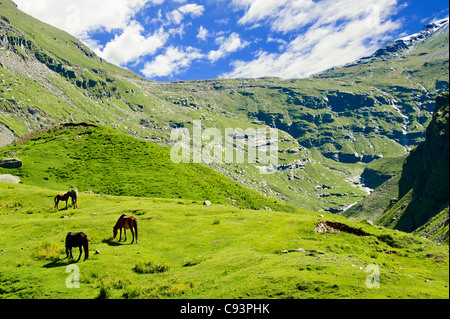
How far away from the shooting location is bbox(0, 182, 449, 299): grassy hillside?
1750 cm

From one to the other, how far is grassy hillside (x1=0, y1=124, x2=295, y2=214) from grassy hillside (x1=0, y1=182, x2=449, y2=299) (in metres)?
24.9

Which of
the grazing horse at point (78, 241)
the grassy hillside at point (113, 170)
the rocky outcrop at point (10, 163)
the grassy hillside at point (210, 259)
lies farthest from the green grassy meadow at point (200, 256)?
the rocky outcrop at point (10, 163)

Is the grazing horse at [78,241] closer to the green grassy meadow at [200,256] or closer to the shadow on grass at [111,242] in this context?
the green grassy meadow at [200,256]

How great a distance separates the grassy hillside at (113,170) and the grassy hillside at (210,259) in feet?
81.6

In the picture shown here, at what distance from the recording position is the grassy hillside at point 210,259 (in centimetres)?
1750

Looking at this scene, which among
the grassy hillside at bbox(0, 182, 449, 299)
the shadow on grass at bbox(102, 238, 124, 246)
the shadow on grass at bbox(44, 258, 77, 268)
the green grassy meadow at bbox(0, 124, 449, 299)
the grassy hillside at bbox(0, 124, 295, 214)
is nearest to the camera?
the grassy hillside at bbox(0, 182, 449, 299)

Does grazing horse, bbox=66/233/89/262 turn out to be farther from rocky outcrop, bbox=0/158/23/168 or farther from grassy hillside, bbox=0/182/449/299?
rocky outcrop, bbox=0/158/23/168

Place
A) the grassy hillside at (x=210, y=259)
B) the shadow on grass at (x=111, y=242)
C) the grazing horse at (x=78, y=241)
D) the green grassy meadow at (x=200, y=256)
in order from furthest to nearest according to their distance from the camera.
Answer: the shadow on grass at (x=111, y=242) < the grazing horse at (x=78, y=241) < the green grassy meadow at (x=200, y=256) < the grassy hillside at (x=210, y=259)

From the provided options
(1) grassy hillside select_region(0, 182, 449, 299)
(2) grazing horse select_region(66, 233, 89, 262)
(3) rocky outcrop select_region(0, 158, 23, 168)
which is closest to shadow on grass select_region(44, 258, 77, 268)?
(1) grassy hillside select_region(0, 182, 449, 299)

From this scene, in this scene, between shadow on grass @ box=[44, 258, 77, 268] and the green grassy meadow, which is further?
shadow on grass @ box=[44, 258, 77, 268]

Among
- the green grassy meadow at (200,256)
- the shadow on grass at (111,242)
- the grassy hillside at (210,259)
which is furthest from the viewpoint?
the shadow on grass at (111,242)

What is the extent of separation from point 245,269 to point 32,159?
71.8 metres

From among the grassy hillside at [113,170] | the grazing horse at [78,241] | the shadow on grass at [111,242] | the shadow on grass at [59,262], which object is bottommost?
the shadow on grass at [59,262]

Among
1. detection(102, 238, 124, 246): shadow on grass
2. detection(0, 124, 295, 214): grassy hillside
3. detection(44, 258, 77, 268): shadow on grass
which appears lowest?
detection(44, 258, 77, 268): shadow on grass
